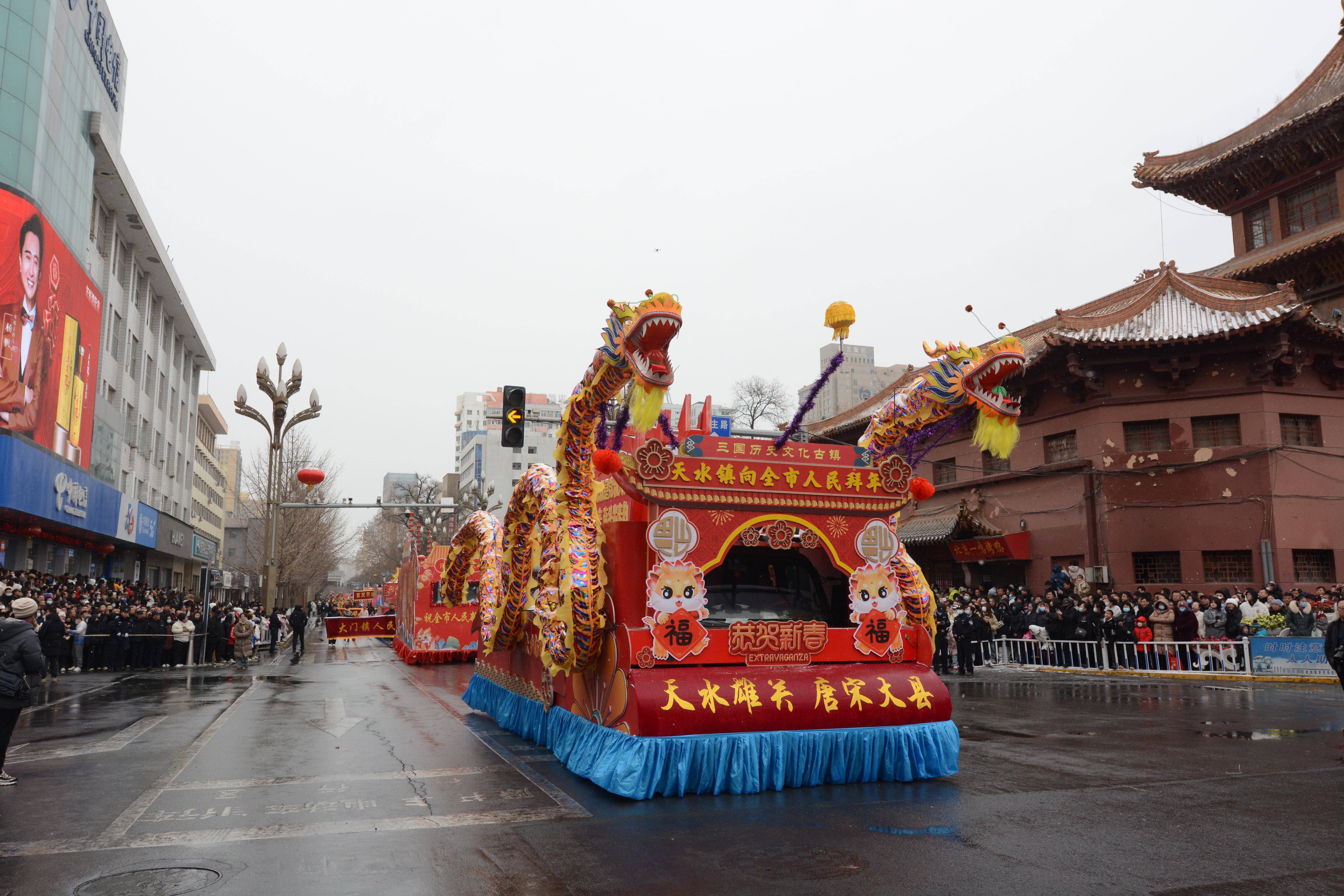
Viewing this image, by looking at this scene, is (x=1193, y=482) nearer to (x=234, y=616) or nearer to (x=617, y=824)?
(x=617, y=824)

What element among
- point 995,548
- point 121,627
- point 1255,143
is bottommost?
point 121,627

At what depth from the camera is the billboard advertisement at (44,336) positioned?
20.4m

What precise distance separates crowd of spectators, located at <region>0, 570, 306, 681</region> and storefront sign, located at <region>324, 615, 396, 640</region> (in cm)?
165

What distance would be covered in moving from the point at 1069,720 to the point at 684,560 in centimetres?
700

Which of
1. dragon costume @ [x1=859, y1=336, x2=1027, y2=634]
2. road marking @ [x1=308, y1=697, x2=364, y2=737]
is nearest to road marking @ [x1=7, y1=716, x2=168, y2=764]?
road marking @ [x1=308, y1=697, x2=364, y2=737]

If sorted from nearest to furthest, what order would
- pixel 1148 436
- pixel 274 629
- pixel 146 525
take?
pixel 1148 436, pixel 274 629, pixel 146 525

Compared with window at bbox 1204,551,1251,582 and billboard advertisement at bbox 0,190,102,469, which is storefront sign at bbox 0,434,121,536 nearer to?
billboard advertisement at bbox 0,190,102,469

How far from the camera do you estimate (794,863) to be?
221 inches

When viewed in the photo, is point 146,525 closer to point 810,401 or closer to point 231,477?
point 810,401

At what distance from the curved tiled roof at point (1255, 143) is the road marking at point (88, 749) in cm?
2883

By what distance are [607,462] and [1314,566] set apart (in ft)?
70.1

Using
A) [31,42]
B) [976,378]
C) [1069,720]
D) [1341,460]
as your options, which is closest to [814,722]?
[976,378]

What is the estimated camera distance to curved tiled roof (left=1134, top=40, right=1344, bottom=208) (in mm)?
23703

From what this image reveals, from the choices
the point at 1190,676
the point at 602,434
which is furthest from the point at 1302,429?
the point at 602,434
